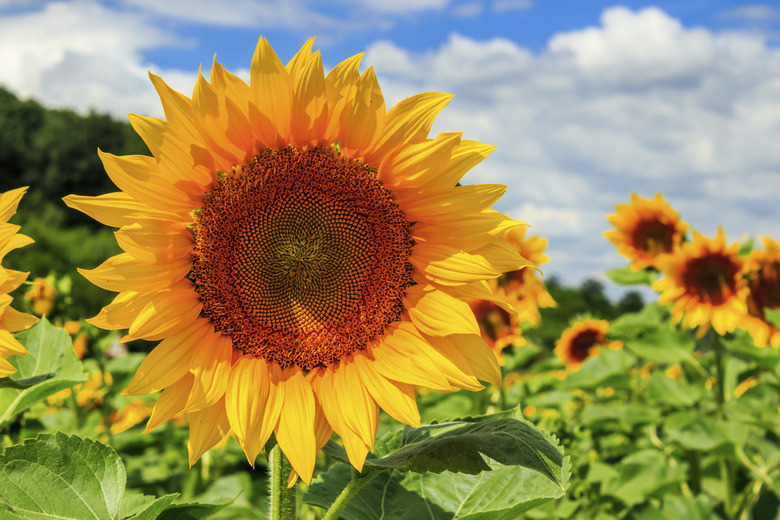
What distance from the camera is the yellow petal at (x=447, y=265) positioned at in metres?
1.64

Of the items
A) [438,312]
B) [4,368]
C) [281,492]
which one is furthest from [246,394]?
[4,368]

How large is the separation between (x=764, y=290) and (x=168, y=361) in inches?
169

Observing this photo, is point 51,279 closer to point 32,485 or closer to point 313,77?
point 32,485

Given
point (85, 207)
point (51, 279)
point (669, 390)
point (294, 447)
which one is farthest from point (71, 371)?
point (669, 390)

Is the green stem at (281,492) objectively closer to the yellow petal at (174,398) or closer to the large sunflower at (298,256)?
the large sunflower at (298,256)

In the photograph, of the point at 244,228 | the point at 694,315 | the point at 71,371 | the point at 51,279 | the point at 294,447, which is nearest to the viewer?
the point at 294,447

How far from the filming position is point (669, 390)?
4.62 m

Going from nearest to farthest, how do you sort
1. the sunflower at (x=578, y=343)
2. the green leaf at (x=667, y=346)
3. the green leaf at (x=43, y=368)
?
the green leaf at (x=43, y=368), the green leaf at (x=667, y=346), the sunflower at (x=578, y=343)

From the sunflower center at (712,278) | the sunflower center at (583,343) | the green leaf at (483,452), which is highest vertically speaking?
the sunflower center at (712,278)

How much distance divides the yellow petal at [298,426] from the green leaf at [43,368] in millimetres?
641

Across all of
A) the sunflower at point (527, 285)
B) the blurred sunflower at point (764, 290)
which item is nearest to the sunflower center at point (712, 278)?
the blurred sunflower at point (764, 290)

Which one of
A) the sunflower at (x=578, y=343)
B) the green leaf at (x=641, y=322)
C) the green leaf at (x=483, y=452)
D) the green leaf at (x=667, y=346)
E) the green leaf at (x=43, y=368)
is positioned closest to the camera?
the green leaf at (x=483, y=452)

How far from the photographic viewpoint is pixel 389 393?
1.67 metres

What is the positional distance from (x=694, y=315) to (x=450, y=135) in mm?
3507
